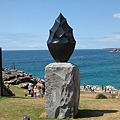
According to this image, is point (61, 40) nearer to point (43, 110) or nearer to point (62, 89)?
point (62, 89)

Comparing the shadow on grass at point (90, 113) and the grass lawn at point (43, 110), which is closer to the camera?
the grass lawn at point (43, 110)

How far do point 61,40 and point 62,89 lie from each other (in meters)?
1.74

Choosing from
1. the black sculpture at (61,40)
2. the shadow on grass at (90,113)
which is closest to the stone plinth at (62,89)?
the black sculpture at (61,40)

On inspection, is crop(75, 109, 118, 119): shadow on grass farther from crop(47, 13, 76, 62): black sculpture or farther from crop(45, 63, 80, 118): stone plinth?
crop(47, 13, 76, 62): black sculpture

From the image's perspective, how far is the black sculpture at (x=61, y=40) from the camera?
34.6 feet

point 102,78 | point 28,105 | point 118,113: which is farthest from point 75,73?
point 102,78

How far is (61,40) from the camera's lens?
34.6 feet

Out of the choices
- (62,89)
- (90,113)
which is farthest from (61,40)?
(90,113)

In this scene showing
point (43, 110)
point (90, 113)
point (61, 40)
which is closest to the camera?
point (61, 40)

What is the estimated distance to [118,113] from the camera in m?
11.2

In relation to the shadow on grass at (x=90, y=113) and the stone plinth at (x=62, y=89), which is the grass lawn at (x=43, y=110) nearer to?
the shadow on grass at (x=90, y=113)

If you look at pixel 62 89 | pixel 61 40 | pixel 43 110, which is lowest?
pixel 43 110

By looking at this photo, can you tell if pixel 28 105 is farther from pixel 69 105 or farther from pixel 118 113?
pixel 118 113

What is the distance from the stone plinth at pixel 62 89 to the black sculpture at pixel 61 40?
419 millimetres
